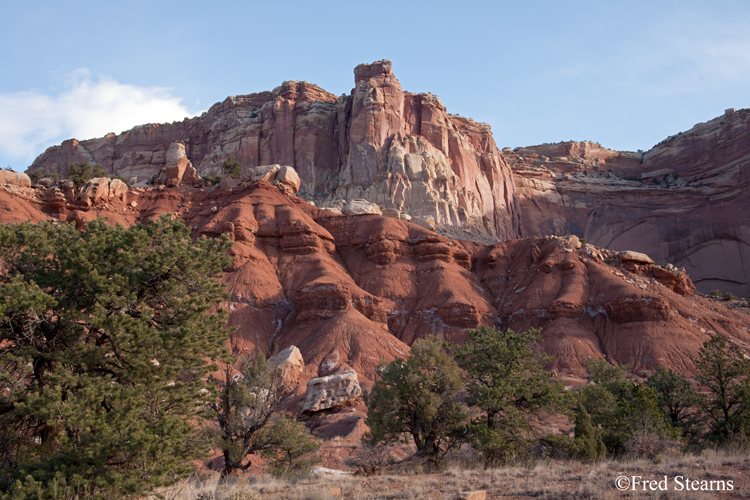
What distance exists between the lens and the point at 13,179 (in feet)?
184

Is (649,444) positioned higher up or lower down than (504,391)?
lower down

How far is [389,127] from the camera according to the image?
87938 mm

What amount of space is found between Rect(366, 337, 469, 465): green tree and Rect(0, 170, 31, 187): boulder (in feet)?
169

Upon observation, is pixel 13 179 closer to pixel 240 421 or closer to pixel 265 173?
pixel 265 173

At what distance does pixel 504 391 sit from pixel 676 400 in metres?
12.8

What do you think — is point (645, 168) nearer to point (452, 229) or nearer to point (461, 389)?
point (452, 229)

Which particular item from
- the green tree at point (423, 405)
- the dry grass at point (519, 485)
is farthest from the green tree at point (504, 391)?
the dry grass at point (519, 485)

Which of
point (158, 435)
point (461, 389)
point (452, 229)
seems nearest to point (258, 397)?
point (158, 435)

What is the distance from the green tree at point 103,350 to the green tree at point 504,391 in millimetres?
10181

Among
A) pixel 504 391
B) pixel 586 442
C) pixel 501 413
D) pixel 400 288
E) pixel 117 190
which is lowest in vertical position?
pixel 586 442

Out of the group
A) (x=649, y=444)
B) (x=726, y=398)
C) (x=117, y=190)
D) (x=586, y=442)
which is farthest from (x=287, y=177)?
(x=649, y=444)

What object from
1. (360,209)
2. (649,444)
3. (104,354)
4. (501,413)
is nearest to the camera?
(104,354)

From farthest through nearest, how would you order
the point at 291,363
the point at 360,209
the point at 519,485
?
the point at 360,209 → the point at 291,363 → the point at 519,485

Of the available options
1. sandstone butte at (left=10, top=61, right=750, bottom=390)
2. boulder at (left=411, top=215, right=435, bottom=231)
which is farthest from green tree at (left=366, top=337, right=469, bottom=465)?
boulder at (left=411, top=215, right=435, bottom=231)
